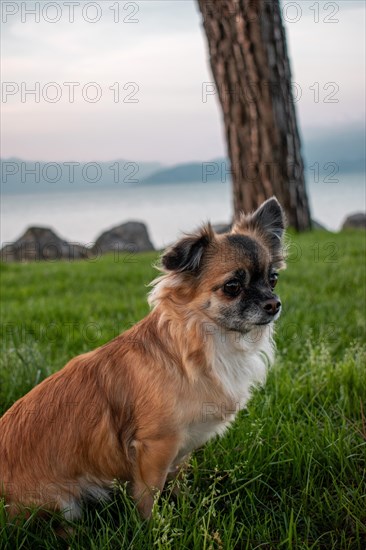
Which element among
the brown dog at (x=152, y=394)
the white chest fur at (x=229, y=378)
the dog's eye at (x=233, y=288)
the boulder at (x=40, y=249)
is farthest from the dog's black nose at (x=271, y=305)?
the boulder at (x=40, y=249)

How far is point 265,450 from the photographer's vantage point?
3.29 meters

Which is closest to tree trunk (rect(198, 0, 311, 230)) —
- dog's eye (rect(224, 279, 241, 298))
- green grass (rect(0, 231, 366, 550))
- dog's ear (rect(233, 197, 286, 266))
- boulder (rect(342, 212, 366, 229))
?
green grass (rect(0, 231, 366, 550))

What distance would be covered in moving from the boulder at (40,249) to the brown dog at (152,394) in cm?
1049

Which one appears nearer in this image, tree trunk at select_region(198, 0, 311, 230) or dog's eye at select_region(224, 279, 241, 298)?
dog's eye at select_region(224, 279, 241, 298)

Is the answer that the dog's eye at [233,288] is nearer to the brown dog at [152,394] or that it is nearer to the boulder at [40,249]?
the brown dog at [152,394]

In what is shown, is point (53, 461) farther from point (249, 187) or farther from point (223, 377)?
point (249, 187)

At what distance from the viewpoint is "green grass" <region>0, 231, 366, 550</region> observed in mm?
2717

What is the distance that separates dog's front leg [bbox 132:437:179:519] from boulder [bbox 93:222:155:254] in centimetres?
1204

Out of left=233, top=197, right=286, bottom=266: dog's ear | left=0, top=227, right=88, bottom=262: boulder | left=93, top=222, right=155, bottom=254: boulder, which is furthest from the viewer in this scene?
left=93, top=222, right=155, bottom=254: boulder

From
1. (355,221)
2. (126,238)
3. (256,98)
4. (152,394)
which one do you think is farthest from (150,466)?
(355,221)

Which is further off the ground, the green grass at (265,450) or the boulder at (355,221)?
the boulder at (355,221)

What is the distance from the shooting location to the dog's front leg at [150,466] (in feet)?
9.28

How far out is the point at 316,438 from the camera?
3.36 metres

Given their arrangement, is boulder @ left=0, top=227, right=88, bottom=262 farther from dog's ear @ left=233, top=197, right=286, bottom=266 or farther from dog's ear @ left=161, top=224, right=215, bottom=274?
dog's ear @ left=161, top=224, right=215, bottom=274
